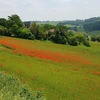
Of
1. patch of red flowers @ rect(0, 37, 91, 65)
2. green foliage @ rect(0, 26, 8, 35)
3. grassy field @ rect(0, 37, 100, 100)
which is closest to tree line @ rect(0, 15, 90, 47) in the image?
green foliage @ rect(0, 26, 8, 35)

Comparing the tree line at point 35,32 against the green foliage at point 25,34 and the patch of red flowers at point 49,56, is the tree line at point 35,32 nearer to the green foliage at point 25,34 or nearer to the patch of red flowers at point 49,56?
the green foliage at point 25,34

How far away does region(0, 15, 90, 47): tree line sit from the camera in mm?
99400

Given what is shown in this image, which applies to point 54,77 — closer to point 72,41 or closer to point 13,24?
point 72,41

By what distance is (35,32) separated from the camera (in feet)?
344

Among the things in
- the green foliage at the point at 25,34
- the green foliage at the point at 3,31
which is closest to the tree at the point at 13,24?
the green foliage at the point at 3,31

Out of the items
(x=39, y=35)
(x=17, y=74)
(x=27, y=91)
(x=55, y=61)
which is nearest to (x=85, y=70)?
(x=55, y=61)

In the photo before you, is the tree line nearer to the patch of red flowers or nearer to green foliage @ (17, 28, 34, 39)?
green foliage @ (17, 28, 34, 39)

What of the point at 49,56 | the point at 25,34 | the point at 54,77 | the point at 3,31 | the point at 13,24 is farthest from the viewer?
the point at 13,24

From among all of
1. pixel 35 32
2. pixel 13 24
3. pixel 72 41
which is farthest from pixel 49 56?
pixel 35 32

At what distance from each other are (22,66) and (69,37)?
214ft

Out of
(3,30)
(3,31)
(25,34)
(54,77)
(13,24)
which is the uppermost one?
(13,24)

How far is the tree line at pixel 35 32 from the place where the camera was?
326 ft

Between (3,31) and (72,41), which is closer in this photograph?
(3,31)

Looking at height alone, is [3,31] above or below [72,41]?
above
